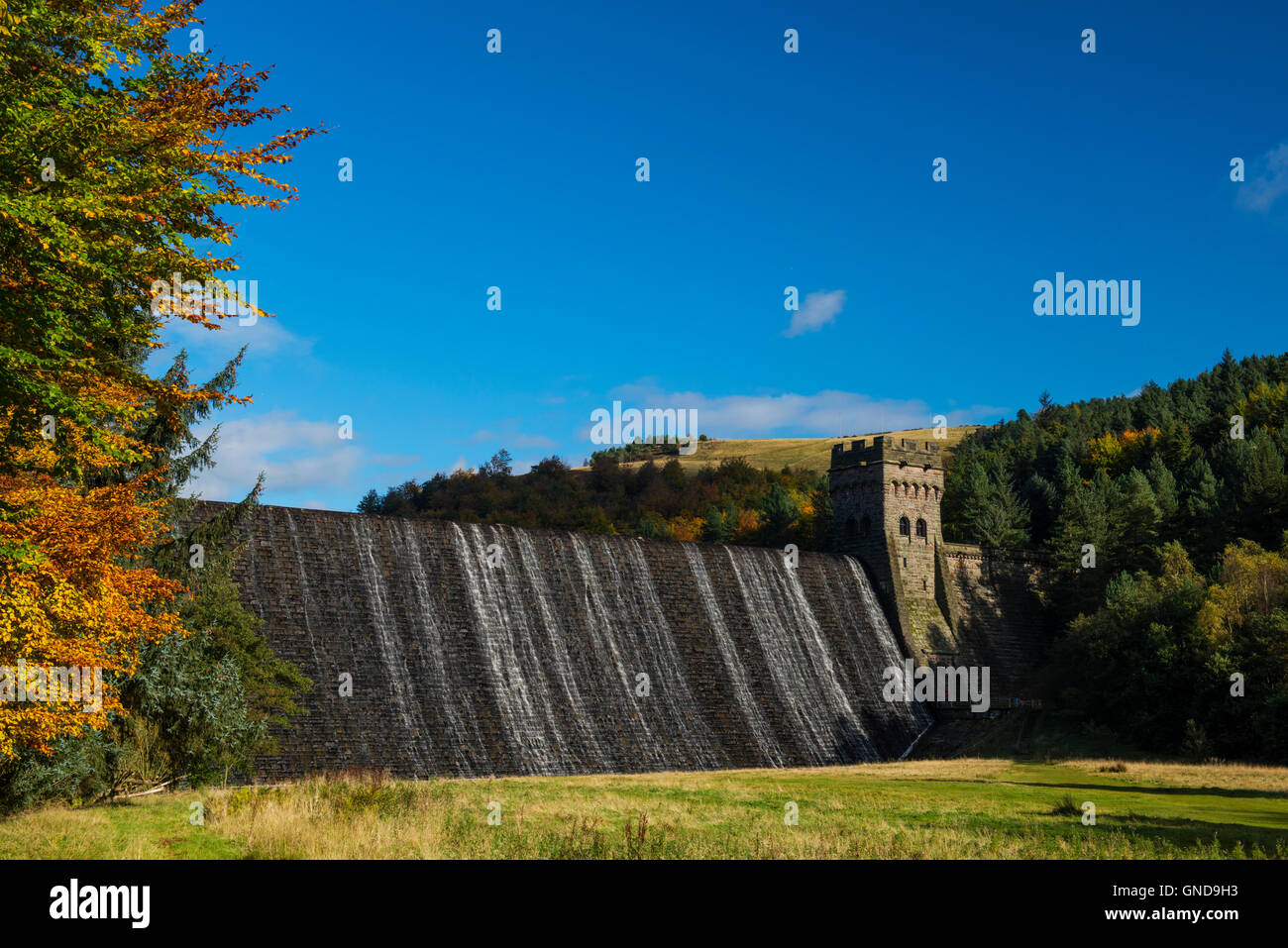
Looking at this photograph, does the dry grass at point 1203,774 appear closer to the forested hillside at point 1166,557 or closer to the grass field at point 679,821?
the grass field at point 679,821

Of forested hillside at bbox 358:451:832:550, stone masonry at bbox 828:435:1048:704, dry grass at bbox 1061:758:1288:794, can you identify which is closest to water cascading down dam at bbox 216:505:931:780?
stone masonry at bbox 828:435:1048:704

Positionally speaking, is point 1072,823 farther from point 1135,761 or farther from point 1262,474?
point 1262,474

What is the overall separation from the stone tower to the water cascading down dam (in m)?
3.88

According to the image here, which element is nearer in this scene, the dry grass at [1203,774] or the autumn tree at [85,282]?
the autumn tree at [85,282]

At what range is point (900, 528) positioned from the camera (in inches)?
2264

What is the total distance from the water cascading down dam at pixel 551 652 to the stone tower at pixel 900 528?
3.88 meters

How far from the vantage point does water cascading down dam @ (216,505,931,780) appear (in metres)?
35.7

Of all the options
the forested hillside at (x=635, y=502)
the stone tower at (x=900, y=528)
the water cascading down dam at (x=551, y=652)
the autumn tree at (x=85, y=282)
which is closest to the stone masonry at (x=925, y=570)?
the stone tower at (x=900, y=528)

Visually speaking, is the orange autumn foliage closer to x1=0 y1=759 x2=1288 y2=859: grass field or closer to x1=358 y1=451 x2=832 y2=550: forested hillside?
x1=0 y1=759 x2=1288 y2=859: grass field

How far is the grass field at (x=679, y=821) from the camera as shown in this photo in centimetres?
1633

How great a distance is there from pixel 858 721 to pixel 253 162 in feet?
121

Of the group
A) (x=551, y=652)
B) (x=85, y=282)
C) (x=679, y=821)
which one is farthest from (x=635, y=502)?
(x=85, y=282)

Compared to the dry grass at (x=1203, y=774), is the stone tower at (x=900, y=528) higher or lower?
higher
